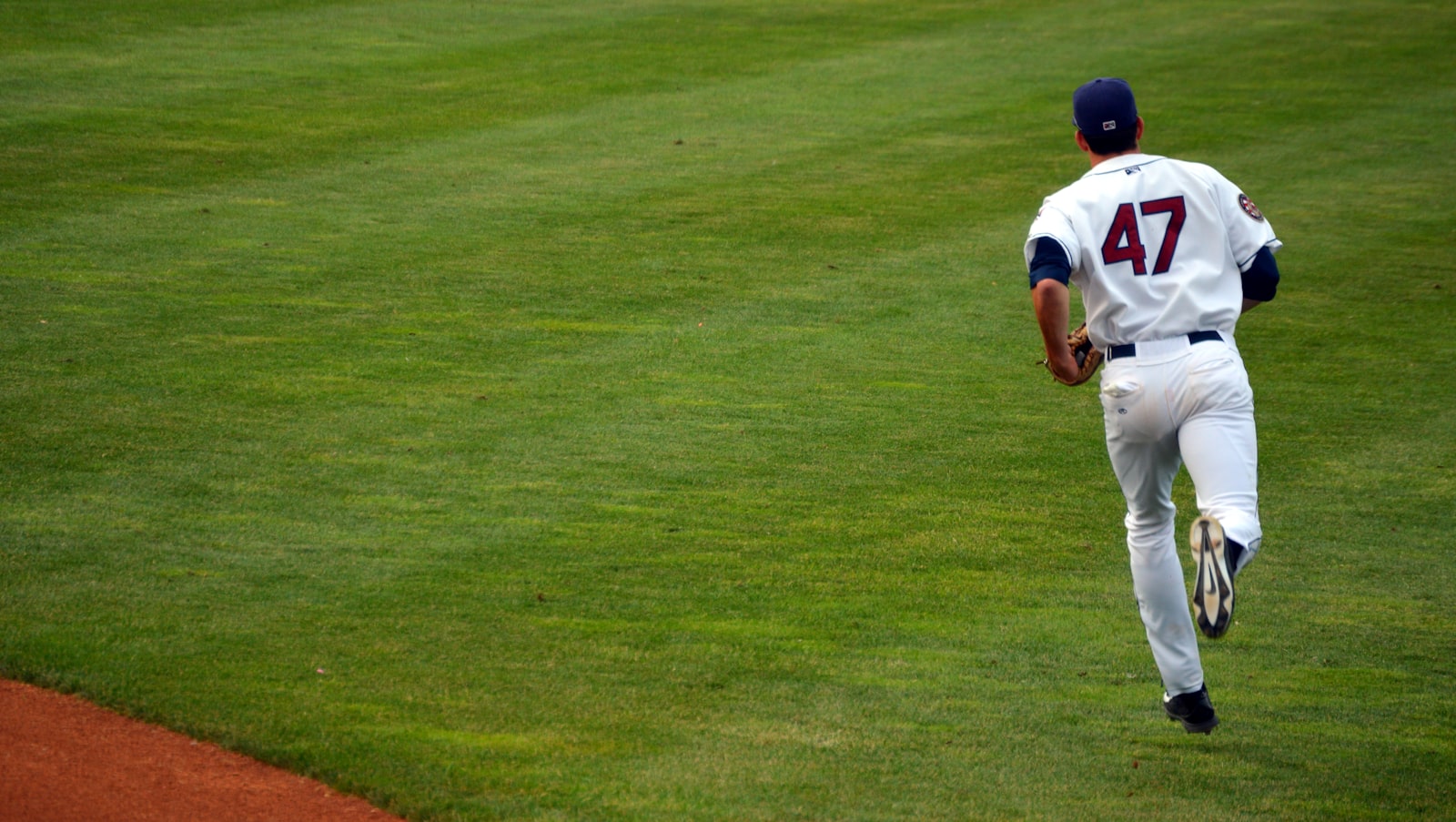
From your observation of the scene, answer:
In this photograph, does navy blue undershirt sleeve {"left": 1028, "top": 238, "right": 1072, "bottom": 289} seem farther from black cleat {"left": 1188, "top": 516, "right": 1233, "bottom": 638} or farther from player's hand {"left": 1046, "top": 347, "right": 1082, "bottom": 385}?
black cleat {"left": 1188, "top": 516, "right": 1233, "bottom": 638}

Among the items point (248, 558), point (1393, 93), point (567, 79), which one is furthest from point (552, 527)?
point (1393, 93)

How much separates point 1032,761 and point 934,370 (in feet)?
11.9

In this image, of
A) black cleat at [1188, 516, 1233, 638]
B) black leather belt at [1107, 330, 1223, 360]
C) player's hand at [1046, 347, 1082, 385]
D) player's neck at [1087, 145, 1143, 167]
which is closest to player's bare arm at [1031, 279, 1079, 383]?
player's hand at [1046, 347, 1082, 385]

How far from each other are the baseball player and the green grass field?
1.70 ft

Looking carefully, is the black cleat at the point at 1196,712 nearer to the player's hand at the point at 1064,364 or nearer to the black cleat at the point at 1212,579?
the black cleat at the point at 1212,579

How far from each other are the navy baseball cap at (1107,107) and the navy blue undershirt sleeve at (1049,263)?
1.46 feet

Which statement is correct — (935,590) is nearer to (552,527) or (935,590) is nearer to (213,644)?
(552,527)

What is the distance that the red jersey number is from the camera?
13.8 feet

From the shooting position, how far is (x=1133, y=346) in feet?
13.8

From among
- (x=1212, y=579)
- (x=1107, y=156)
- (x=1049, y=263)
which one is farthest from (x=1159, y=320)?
(x=1212, y=579)

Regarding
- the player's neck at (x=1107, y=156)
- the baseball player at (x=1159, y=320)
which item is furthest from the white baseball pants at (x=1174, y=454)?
the player's neck at (x=1107, y=156)

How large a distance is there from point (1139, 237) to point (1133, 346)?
1.08ft

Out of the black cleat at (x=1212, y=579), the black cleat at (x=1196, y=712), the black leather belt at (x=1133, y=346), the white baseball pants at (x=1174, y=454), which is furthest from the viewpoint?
the black cleat at (x=1196, y=712)

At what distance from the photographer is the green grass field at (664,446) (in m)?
4.25
